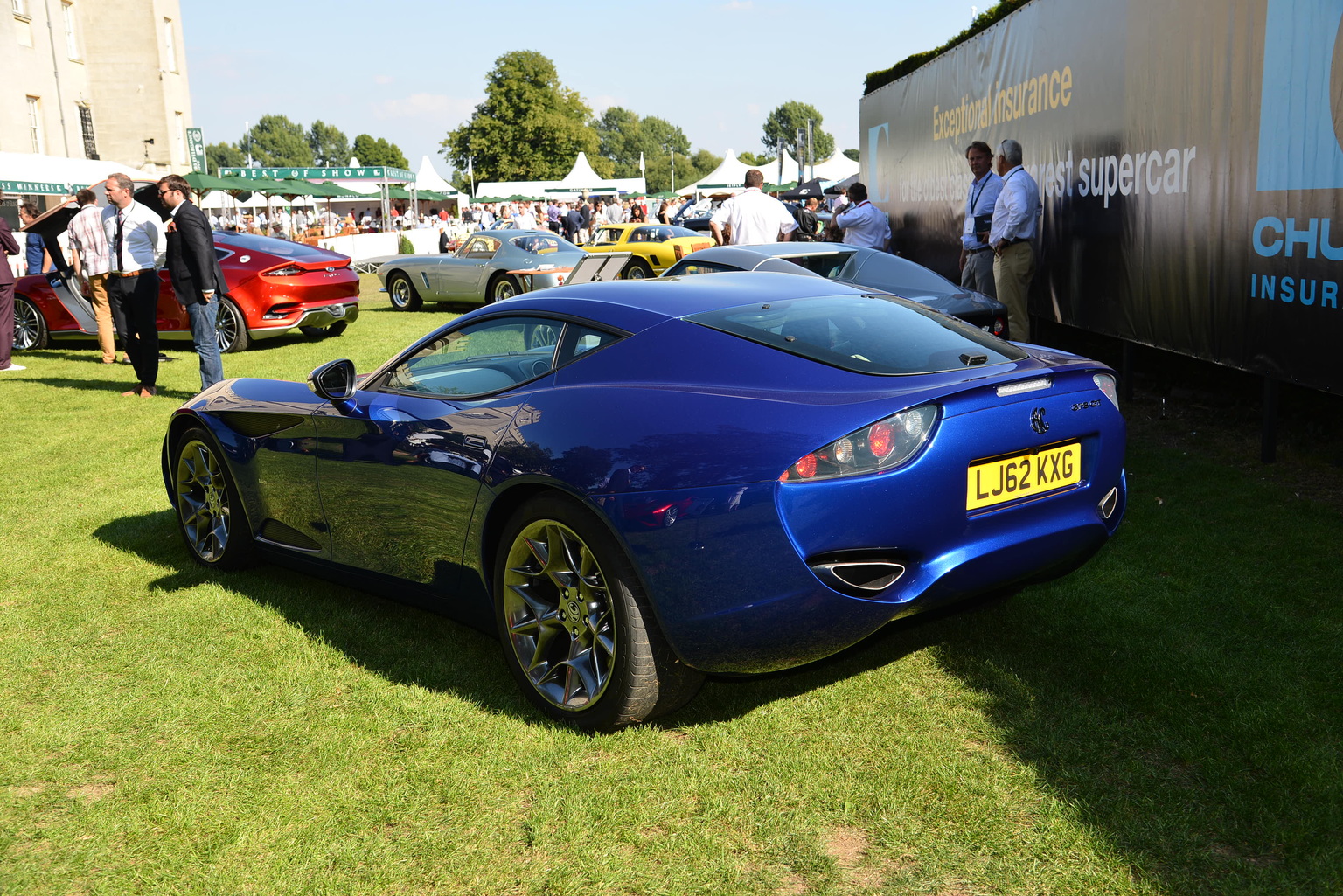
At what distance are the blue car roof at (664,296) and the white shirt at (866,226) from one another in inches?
374

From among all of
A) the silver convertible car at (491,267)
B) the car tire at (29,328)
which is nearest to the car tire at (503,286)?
the silver convertible car at (491,267)

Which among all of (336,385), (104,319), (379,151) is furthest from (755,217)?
(379,151)

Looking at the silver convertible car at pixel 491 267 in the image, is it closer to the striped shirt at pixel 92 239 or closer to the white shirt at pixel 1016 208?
the striped shirt at pixel 92 239

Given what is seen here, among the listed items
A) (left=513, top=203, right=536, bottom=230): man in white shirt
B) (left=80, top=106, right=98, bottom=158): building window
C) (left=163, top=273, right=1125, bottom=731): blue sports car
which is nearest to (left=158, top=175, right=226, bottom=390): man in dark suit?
(left=163, top=273, right=1125, bottom=731): blue sports car

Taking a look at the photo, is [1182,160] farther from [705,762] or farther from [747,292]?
[705,762]

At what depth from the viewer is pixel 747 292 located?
3.79 m

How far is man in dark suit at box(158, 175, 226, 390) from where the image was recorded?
9.38 metres

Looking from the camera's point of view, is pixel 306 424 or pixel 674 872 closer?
pixel 674 872

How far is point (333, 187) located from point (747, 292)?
A: 1654 inches

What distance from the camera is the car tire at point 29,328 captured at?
575 inches

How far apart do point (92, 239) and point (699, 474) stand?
10.9 m

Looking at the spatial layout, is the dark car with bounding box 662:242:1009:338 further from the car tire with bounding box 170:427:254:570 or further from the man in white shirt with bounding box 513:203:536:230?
the man in white shirt with bounding box 513:203:536:230

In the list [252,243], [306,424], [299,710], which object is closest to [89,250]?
[252,243]

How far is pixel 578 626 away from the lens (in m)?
3.35
